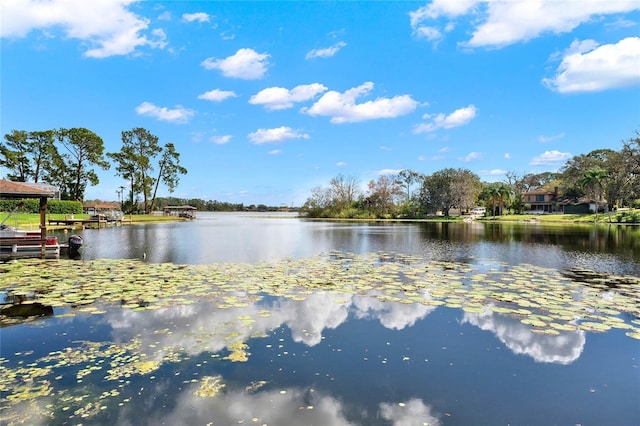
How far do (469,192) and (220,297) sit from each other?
66.1 m

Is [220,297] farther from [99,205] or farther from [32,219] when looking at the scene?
[99,205]

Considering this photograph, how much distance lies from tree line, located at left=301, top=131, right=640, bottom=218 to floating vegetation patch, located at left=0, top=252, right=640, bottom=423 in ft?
166

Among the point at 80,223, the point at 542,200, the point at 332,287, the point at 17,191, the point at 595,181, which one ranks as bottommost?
the point at 332,287

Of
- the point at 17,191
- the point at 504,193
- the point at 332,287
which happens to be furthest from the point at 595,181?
the point at 17,191

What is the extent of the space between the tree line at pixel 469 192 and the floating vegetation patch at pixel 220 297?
50731 millimetres

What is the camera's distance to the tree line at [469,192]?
5391 centimetres

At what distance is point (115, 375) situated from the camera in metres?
4.95

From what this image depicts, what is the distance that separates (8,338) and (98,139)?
185 ft

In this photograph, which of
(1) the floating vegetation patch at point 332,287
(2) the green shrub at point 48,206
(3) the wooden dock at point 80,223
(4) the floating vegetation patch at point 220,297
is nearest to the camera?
(4) the floating vegetation patch at point 220,297

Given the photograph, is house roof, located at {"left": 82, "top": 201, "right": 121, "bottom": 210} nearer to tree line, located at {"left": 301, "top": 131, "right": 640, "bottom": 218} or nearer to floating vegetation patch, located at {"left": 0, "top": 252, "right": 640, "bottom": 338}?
tree line, located at {"left": 301, "top": 131, "right": 640, "bottom": 218}

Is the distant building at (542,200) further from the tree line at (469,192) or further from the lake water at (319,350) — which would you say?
the lake water at (319,350)

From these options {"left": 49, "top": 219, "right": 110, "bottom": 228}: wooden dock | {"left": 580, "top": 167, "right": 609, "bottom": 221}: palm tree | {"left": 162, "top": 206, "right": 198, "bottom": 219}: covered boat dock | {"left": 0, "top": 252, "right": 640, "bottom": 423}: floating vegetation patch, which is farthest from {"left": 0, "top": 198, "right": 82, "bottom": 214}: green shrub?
{"left": 580, "top": 167, "right": 609, "bottom": 221}: palm tree

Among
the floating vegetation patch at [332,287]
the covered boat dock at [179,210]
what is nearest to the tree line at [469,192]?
the covered boat dock at [179,210]

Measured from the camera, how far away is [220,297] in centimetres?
910
